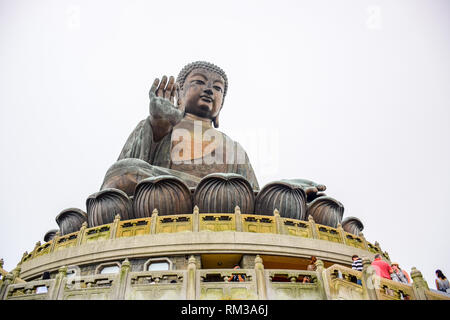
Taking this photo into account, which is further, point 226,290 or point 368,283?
point 226,290

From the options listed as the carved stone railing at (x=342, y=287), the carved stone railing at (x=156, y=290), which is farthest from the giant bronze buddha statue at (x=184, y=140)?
the carved stone railing at (x=342, y=287)

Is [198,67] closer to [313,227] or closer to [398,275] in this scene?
[313,227]

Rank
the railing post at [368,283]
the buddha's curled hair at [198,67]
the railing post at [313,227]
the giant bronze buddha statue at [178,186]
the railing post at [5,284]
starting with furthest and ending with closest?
the buddha's curled hair at [198,67] → the giant bronze buddha statue at [178,186] → the railing post at [313,227] → the railing post at [5,284] → the railing post at [368,283]

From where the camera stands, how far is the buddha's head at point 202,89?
13.2m

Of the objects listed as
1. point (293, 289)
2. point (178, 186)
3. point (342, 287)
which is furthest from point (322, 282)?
point (178, 186)

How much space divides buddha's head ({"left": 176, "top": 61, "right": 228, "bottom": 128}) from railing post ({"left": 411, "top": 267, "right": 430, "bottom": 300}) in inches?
366

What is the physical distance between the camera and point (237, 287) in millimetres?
4801

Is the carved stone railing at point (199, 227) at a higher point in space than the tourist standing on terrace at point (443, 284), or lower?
higher

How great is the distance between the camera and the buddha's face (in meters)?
13.1

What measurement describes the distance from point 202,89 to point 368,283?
971cm

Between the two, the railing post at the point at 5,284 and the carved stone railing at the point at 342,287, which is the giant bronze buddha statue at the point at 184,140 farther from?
the carved stone railing at the point at 342,287
